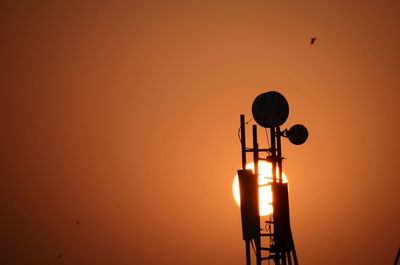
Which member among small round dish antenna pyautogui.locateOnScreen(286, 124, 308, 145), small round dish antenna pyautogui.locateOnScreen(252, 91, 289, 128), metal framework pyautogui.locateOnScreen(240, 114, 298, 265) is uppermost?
small round dish antenna pyautogui.locateOnScreen(252, 91, 289, 128)

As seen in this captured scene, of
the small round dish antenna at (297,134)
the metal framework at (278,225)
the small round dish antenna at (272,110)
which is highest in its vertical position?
the small round dish antenna at (272,110)

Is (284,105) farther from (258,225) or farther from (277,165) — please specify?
(258,225)

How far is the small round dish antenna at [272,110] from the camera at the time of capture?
42.6 ft

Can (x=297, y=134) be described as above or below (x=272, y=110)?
below

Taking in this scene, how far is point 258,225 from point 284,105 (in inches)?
137

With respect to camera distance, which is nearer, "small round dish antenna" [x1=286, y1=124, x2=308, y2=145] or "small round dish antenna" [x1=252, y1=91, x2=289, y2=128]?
"small round dish antenna" [x1=252, y1=91, x2=289, y2=128]

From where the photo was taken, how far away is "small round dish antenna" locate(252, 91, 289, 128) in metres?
13.0

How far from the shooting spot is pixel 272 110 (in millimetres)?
12984

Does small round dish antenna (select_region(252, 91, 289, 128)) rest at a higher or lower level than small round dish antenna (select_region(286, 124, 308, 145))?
higher

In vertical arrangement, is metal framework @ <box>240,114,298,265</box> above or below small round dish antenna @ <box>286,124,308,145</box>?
below

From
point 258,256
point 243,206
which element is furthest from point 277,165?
point 258,256

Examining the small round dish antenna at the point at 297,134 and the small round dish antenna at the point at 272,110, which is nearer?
the small round dish antenna at the point at 272,110

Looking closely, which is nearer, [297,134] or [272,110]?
[272,110]

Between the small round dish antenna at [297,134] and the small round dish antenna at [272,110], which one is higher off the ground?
the small round dish antenna at [272,110]
